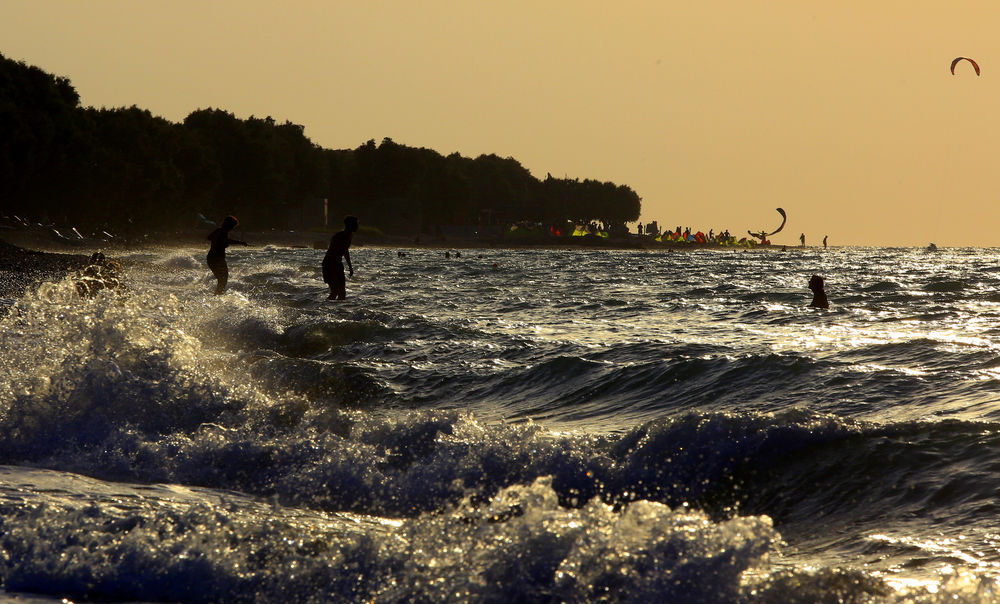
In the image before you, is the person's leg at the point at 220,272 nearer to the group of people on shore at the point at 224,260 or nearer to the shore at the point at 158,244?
the group of people on shore at the point at 224,260

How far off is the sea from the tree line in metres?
44.6

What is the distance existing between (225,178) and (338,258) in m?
74.8

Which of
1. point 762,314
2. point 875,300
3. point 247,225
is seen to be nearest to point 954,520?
point 762,314

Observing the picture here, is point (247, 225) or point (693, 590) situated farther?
point (247, 225)

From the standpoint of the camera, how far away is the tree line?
52.9 meters

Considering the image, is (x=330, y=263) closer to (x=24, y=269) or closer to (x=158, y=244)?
(x=24, y=269)

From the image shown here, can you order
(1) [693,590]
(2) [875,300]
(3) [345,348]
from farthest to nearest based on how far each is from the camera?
1. (2) [875,300]
2. (3) [345,348]
3. (1) [693,590]

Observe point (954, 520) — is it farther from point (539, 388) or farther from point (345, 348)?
point (345, 348)

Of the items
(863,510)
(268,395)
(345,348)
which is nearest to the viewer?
(863,510)

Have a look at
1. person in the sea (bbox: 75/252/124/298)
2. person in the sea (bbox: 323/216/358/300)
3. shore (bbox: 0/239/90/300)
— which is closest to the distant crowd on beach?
person in the sea (bbox: 323/216/358/300)

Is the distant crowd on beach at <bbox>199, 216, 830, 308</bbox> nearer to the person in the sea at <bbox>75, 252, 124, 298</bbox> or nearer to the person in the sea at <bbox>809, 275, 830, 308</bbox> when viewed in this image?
the person in the sea at <bbox>809, 275, 830, 308</bbox>

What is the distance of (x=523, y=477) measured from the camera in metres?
5.88

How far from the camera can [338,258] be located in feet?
63.9

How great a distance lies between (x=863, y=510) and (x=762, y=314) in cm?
1390
